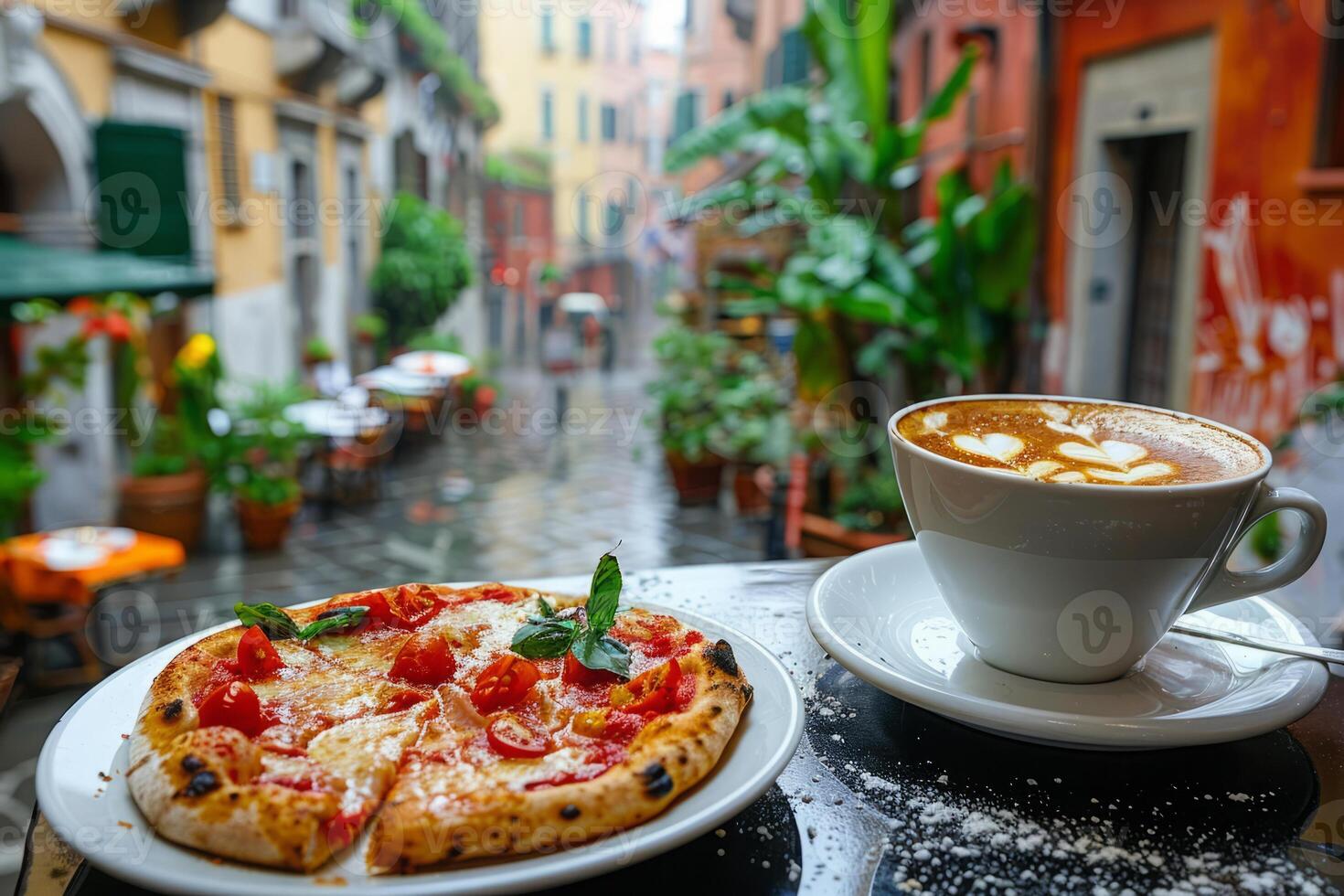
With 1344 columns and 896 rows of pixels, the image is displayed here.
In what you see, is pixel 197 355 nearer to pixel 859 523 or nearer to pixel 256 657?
pixel 859 523

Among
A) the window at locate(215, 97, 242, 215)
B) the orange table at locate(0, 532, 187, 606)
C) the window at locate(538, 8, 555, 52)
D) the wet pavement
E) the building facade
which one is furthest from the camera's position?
the window at locate(538, 8, 555, 52)

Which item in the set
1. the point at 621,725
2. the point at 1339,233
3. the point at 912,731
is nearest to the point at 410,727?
the point at 621,725

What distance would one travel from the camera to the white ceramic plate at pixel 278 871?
54cm

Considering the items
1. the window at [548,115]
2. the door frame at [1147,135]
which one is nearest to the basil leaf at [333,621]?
the door frame at [1147,135]

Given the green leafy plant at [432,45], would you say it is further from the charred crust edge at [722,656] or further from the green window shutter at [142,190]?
the charred crust edge at [722,656]

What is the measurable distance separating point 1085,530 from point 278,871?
1.80 ft

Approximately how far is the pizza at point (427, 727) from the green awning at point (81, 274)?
4189mm

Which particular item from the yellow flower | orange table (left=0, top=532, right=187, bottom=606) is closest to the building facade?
the yellow flower

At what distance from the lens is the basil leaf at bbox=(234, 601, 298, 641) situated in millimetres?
836

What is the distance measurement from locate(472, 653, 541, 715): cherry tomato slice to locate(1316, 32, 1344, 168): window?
11.4ft

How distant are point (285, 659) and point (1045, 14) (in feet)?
17.3

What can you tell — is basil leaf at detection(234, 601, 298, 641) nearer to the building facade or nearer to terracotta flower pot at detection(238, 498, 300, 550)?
the building facade

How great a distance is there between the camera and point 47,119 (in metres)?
5.65

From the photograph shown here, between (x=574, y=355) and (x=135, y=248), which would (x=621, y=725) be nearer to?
(x=135, y=248)
